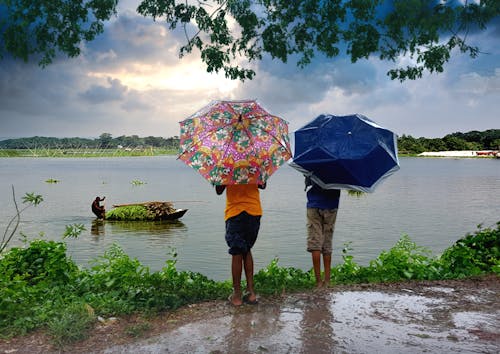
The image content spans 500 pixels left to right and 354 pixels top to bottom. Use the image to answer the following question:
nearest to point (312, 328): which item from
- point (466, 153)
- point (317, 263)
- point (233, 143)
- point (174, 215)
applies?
point (317, 263)

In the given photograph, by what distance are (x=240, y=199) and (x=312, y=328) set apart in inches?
63.9

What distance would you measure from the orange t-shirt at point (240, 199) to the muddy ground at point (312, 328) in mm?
1177

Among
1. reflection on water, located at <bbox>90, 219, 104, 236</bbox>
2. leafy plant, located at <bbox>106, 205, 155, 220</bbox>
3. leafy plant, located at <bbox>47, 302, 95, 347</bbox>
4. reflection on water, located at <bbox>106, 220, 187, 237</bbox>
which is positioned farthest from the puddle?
leafy plant, located at <bbox>106, 205, 155, 220</bbox>

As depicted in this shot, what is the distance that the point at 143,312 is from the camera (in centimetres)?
607

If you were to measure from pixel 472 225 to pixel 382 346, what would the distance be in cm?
2772

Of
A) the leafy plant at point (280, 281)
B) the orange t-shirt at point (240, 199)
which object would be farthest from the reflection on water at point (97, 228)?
the orange t-shirt at point (240, 199)

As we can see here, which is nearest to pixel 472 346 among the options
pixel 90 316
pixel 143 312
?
pixel 143 312

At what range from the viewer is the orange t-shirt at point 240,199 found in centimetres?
599

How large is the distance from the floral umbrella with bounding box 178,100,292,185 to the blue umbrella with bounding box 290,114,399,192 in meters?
0.61

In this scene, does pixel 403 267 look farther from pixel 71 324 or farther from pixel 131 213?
pixel 131 213

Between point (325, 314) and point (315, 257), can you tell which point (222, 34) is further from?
point (325, 314)

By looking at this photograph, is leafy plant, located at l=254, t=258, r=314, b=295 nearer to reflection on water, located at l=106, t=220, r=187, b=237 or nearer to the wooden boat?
reflection on water, located at l=106, t=220, r=187, b=237

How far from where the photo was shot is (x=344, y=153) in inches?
259

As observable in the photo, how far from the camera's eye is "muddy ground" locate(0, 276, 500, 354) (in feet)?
16.7
